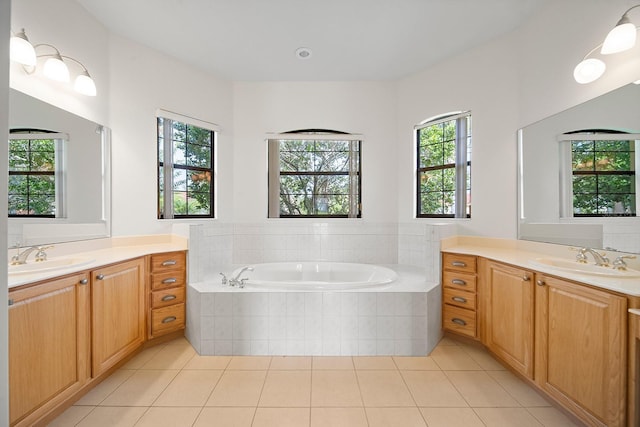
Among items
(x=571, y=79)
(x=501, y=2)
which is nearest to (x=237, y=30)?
(x=501, y=2)

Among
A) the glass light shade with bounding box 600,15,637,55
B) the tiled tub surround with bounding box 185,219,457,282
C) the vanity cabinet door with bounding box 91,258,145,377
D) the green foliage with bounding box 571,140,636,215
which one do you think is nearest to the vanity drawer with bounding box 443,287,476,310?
the tiled tub surround with bounding box 185,219,457,282

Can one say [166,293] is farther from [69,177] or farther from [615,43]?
[615,43]

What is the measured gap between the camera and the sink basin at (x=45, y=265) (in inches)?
66.7

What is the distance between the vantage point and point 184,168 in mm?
3346

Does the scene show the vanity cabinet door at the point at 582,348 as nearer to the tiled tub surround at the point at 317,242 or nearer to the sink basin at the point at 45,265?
the tiled tub surround at the point at 317,242

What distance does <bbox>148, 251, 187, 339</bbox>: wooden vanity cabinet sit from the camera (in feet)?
8.18

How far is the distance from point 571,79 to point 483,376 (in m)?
2.29

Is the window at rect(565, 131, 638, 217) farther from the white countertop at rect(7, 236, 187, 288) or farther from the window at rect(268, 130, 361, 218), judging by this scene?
the white countertop at rect(7, 236, 187, 288)

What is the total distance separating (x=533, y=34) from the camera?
257cm

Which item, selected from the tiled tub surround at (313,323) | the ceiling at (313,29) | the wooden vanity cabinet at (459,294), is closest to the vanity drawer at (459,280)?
the wooden vanity cabinet at (459,294)

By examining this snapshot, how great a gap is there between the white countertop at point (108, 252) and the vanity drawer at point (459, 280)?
237 centimetres

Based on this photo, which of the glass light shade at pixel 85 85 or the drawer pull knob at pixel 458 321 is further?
the drawer pull knob at pixel 458 321

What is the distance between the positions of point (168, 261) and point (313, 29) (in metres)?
2.43

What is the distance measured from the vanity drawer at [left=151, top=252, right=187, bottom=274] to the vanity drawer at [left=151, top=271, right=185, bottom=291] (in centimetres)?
4
